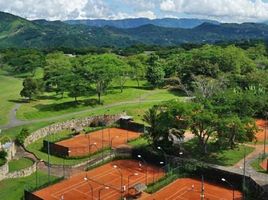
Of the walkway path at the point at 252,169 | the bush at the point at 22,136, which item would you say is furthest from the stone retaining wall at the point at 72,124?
the walkway path at the point at 252,169

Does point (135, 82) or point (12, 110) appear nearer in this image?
point (12, 110)

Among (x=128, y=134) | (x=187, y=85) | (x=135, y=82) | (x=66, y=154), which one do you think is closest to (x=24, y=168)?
(x=66, y=154)

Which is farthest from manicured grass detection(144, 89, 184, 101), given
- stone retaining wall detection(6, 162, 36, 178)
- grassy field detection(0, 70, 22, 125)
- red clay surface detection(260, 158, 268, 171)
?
stone retaining wall detection(6, 162, 36, 178)

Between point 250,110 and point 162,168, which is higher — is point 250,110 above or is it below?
above

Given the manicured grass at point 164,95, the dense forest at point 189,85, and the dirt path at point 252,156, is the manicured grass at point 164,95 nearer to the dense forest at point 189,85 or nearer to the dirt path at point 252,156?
the dense forest at point 189,85

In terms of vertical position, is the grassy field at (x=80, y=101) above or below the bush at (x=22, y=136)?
below

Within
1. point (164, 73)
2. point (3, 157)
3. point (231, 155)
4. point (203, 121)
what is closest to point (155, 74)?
point (164, 73)

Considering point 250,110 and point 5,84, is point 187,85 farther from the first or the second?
point 5,84
